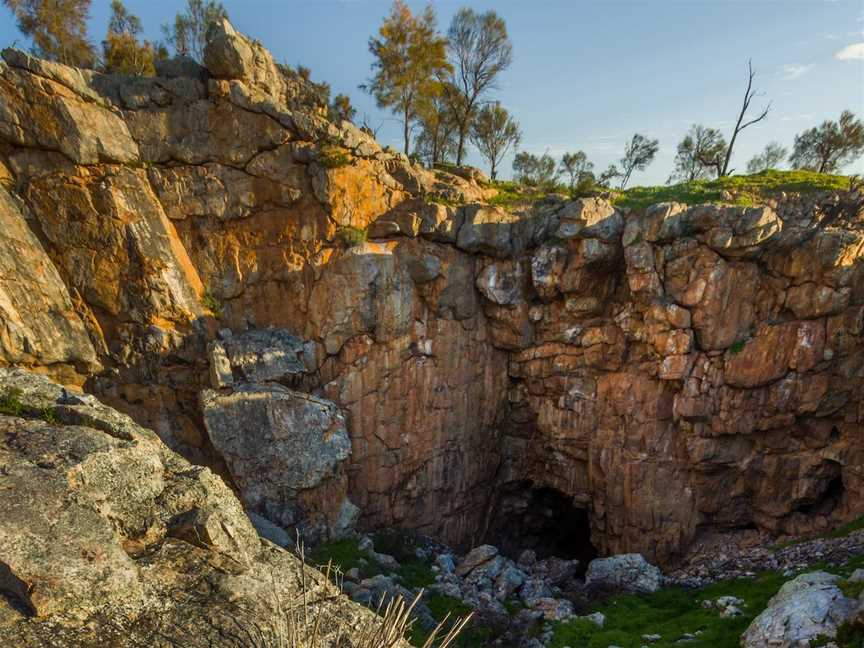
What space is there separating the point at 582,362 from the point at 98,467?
52.5 ft

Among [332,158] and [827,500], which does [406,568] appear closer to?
[332,158]

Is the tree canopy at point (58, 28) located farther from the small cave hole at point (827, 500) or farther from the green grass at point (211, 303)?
the small cave hole at point (827, 500)

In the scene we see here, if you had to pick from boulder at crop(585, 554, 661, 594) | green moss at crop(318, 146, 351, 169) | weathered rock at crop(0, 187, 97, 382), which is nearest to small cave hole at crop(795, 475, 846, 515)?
boulder at crop(585, 554, 661, 594)

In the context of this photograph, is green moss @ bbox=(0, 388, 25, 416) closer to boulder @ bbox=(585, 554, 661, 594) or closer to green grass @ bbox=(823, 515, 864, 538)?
boulder @ bbox=(585, 554, 661, 594)

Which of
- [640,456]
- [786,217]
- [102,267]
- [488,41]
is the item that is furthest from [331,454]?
[488,41]

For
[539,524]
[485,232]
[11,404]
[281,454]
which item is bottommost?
[539,524]

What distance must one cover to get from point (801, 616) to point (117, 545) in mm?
12080

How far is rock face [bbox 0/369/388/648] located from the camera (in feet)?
18.1

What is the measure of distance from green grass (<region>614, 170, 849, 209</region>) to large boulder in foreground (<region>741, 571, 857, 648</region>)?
43.1 feet

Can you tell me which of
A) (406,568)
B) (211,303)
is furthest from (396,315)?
(406,568)

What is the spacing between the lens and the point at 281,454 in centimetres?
1429

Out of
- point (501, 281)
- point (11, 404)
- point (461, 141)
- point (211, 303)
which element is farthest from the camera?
point (461, 141)

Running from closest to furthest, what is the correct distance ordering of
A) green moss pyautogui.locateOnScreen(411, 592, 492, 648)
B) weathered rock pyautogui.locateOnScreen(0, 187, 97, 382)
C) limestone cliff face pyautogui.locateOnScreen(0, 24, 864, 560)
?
green moss pyautogui.locateOnScreen(411, 592, 492, 648) < weathered rock pyautogui.locateOnScreen(0, 187, 97, 382) < limestone cliff face pyautogui.locateOnScreen(0, 24, 864, 560)

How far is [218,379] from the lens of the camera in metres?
14.2
